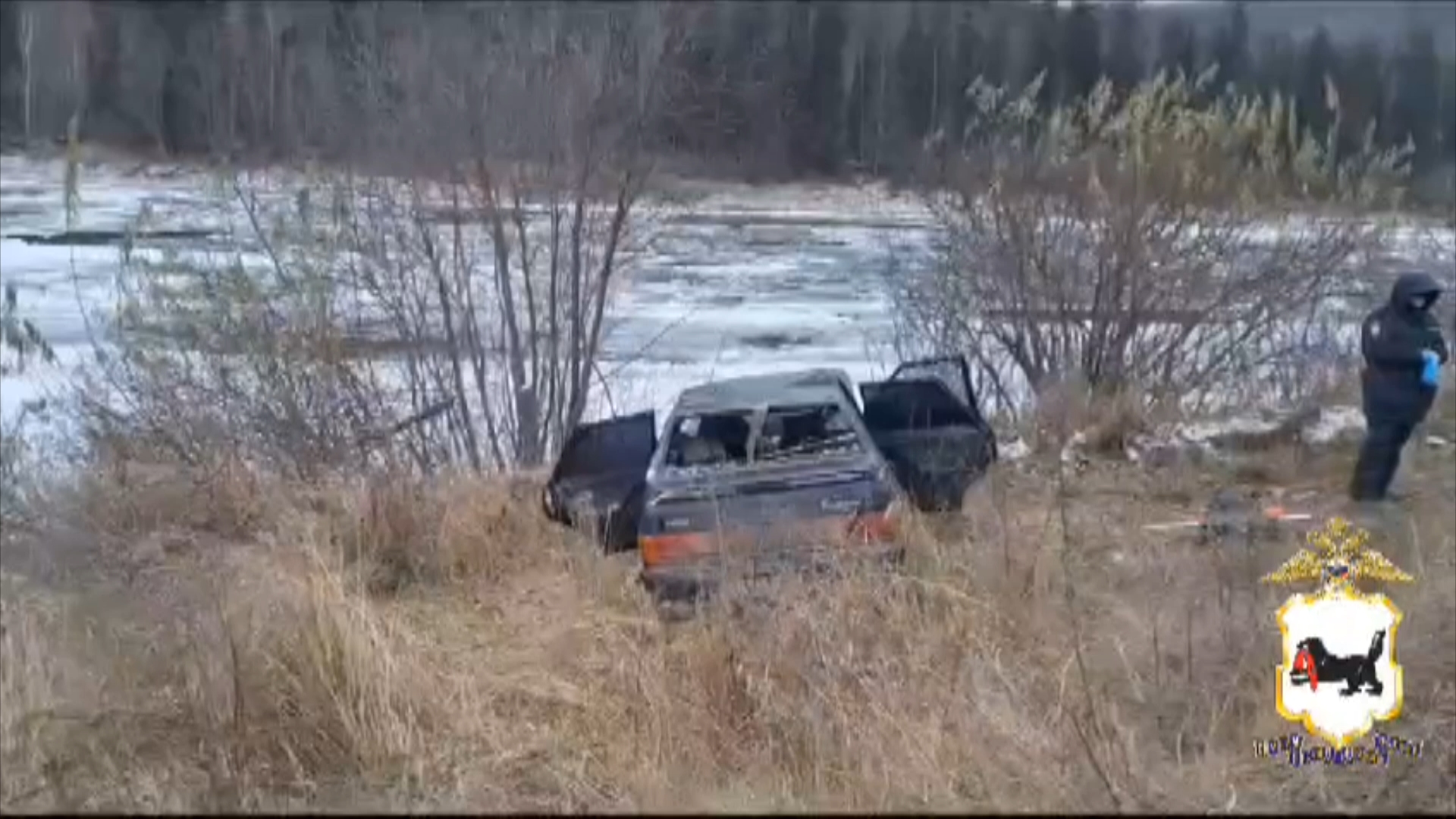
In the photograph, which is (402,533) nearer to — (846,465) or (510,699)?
(846,465)

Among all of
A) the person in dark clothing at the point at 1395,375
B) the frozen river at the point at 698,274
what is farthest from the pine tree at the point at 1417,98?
the person in dark clothing at the point at 1395,375

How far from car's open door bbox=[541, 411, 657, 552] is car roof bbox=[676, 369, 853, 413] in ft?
1.51

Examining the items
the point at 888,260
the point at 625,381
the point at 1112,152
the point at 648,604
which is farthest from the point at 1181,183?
the point at 648,604

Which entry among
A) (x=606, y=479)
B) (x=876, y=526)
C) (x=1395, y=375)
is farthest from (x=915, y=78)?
(x=876, y=526)

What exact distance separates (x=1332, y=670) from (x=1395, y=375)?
4.66 meters

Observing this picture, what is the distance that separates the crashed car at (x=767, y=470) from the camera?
825cm

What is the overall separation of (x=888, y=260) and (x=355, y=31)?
20.0 feet

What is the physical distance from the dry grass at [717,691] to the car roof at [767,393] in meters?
1.50

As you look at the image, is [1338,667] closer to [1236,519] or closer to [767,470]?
[1236,519]

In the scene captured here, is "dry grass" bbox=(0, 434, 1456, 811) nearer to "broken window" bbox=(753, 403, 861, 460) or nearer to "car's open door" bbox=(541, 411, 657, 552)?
"broken window" bbox=(753, 403, 861, 460)

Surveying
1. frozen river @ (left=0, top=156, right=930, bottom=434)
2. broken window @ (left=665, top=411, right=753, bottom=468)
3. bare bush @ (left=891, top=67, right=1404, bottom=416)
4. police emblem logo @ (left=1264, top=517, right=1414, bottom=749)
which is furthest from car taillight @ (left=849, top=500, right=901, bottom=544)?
bare bush @ (left=891, top=67, right=1404, bottom=416)

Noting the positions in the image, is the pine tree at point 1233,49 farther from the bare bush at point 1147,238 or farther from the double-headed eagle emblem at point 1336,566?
the double-headed eagle emblem at point 1336,566

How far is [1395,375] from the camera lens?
9008 millimetres

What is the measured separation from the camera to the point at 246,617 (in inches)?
258
